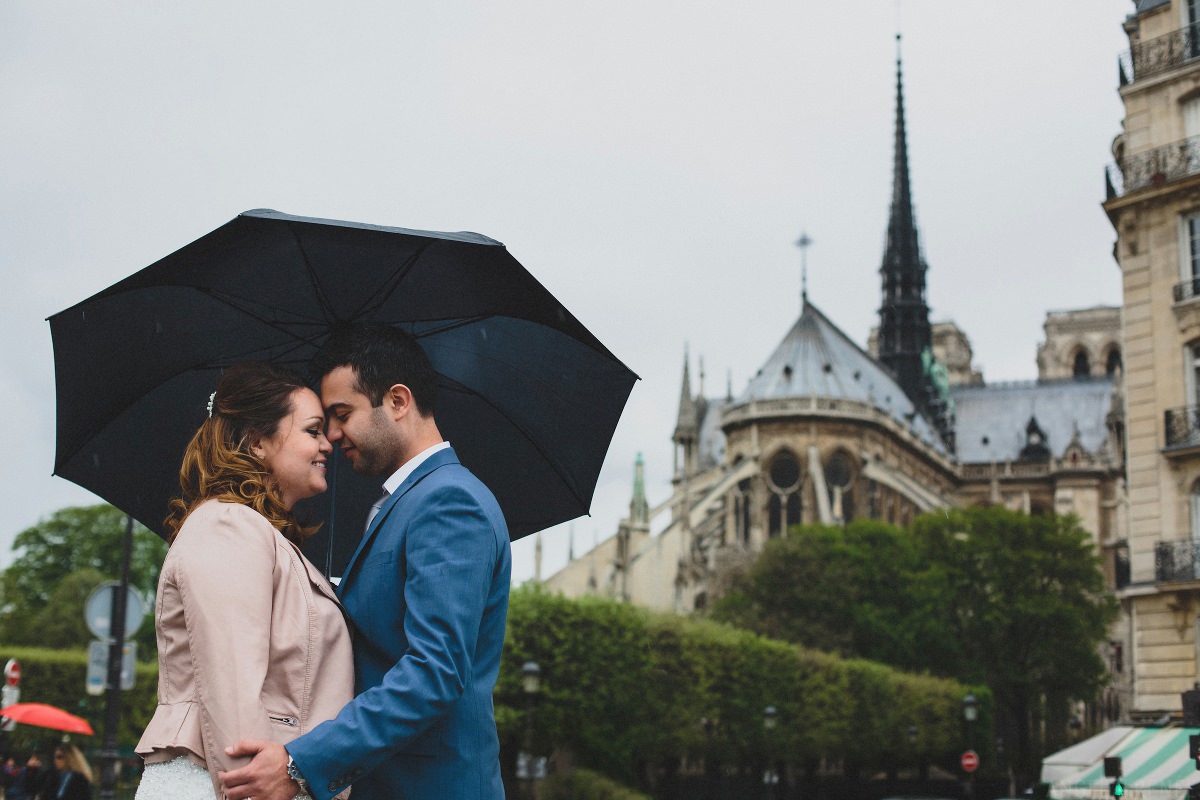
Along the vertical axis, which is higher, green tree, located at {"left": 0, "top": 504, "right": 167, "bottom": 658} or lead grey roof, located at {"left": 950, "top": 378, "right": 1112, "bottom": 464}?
lead grey roof, located at {"left": 950, "top": 378, "right": 1112, "bottom": 464}

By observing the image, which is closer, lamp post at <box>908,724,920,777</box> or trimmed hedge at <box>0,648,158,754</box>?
trimmed hedge at <box>0,648,158,754</box>

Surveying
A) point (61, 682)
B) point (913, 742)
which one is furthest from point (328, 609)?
point (913, 742)

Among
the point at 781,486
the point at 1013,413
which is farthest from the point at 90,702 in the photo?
the point at 1013,413

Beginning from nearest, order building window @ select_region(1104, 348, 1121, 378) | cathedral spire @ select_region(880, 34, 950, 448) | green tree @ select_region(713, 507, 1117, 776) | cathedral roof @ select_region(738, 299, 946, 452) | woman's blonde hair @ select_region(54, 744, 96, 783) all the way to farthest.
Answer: woman's blonde hair @ select_region(54, 744, 96, 783) → green tree @ select_region(713, 507, 1117, 776) → cathedral roof @ select_region(738, 299, 946, 452) → cathedral spire @ select_region(880, 34, 950, 448) → building window @ select_region(1104, 348, 1121, 378)

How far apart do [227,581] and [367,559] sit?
1.51 ft

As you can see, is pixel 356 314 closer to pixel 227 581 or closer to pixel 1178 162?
pixel 227 581

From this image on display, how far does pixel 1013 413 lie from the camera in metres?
96.1

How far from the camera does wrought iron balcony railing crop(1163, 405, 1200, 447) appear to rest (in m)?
23.1

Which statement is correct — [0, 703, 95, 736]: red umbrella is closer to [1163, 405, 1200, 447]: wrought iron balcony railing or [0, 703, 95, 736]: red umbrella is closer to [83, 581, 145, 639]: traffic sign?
[83, 581, 145, 639]: traffic sign

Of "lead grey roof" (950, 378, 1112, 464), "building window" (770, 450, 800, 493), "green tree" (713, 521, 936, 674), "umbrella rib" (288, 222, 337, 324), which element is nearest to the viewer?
"umbrella rib" (288, 222, 337, 324)

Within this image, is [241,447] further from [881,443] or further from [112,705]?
[881,443]

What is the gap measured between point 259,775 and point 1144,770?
1743cm

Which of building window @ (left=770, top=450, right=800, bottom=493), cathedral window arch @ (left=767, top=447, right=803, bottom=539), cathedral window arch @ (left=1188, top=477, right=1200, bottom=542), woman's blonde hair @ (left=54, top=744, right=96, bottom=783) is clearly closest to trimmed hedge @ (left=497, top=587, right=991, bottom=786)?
cathedral window arch @ (left=1188, top=477, right=1200, bottom=542)

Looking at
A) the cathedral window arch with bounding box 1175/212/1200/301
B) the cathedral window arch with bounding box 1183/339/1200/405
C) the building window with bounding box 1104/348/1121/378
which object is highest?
the building window with bounding box 1104/348/1121/378
